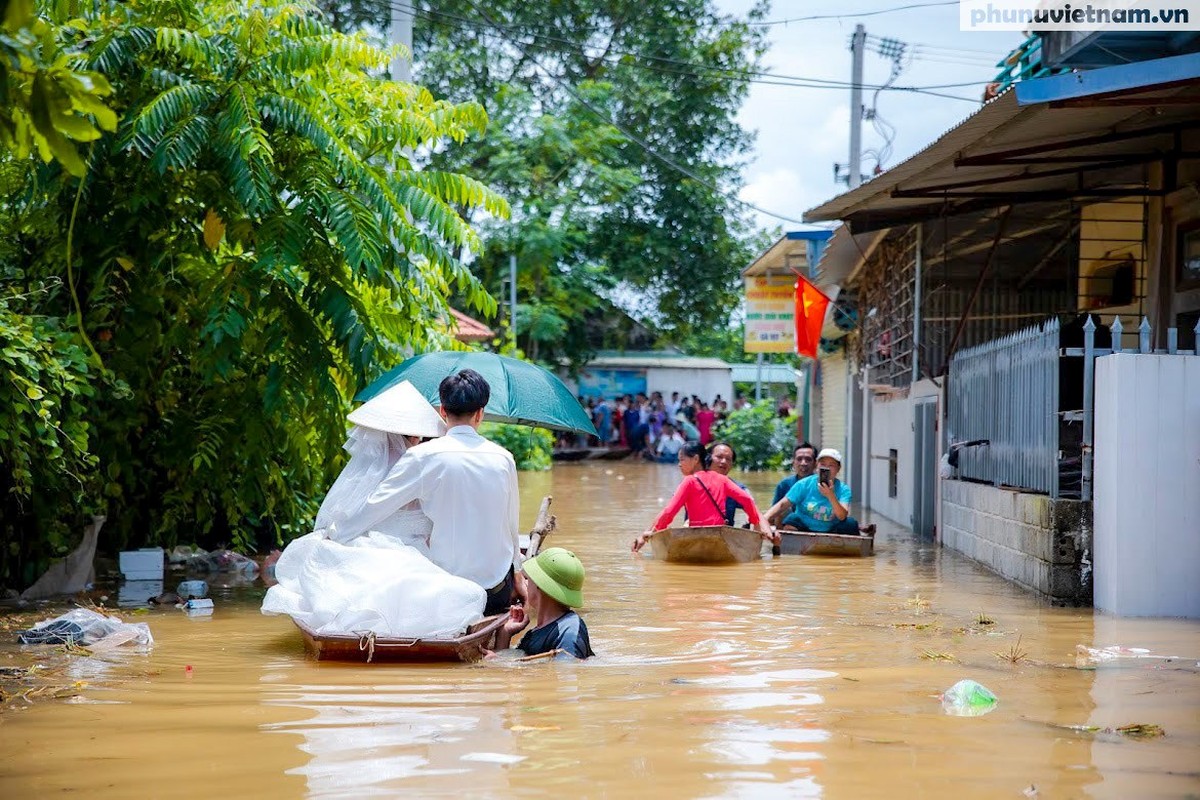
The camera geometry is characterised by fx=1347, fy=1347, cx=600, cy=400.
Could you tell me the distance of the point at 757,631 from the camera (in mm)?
9281

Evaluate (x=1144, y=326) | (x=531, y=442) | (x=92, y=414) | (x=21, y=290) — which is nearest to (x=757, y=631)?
(x=1144, y=326)

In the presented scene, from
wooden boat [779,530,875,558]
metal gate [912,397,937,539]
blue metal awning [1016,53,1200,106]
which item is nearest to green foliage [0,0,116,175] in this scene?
blue metal awning [1016,53,1200,106]

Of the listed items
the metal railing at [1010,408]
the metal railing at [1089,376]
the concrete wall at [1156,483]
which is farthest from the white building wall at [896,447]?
the concrete wall at [1156,483]

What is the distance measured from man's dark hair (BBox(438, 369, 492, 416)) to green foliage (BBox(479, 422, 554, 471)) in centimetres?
2227

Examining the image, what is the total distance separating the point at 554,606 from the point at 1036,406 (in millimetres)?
5484

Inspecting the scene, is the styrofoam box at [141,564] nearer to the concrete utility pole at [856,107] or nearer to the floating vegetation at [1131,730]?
the floating vegetation at [1131,730]

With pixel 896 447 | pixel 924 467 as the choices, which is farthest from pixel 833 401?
pixel 924 467

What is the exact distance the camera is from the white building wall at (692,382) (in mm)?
46844

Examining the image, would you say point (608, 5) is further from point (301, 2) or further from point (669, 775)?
point (669, 775)

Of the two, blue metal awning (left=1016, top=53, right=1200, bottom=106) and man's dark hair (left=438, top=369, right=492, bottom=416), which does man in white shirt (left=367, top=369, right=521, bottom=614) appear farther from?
blue metal awning (left=1016, top=53, right=1200, bottom=106)

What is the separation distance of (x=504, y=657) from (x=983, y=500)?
718 cm

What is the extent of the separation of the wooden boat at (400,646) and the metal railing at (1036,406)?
5.11 meters

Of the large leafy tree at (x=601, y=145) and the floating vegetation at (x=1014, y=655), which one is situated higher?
the large leafy tree at (x=601, y=145)

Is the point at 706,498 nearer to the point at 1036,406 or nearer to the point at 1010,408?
the point at 1010,408
